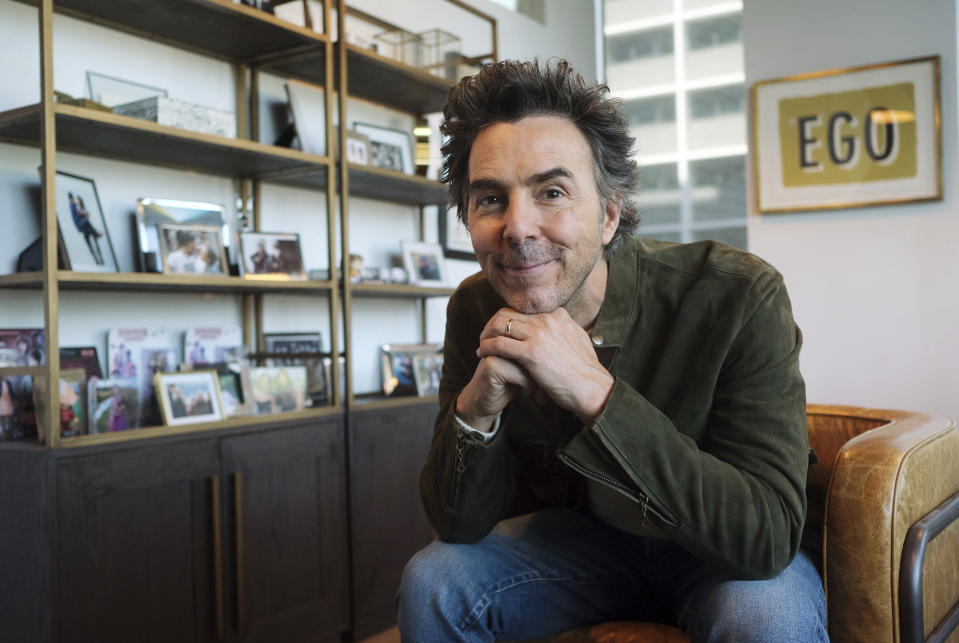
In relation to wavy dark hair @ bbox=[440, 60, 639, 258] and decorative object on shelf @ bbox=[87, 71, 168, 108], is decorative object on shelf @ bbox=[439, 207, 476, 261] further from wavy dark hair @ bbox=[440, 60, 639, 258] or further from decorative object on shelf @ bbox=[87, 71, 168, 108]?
wavy dark hair @ bbox=[440, 60, 639, 258]

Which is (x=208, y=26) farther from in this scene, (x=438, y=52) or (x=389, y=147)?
(x=438, y=52)

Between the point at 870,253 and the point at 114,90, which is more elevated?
the point at 114,90

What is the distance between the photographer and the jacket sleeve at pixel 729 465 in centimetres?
113

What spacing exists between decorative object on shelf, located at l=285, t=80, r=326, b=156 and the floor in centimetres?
167

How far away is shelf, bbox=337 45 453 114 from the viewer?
302 cm

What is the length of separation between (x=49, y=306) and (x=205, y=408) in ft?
1.89

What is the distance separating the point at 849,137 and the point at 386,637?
9.36ft

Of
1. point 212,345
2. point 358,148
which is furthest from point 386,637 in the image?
point 358,148

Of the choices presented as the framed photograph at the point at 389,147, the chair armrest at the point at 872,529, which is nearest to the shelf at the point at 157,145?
the framed photograph at the point at 389,147

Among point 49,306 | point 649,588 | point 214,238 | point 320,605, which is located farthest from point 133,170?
point 649,588

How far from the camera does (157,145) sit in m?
2.45

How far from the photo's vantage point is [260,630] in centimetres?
246

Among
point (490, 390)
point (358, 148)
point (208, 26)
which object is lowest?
point (490, 390)

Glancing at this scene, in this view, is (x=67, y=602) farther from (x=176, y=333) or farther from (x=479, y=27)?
(x=479, y=27)
